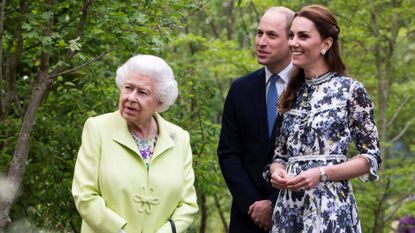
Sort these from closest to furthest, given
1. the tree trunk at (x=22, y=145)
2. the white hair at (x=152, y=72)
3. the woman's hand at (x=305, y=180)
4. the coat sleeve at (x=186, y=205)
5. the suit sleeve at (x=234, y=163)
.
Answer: the woman's hand at (x=305, y=180) → the white hair at (x=152, y=72) → the coat sleeve at (x=186, y=205) → the suit sleeve at (x=234, y=163) → the tree trunk at (x=22, y=145)

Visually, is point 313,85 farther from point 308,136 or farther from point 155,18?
point 155,18

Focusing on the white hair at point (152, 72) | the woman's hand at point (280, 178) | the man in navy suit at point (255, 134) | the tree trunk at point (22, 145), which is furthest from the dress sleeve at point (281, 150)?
the tree trunk at point (22, 145)

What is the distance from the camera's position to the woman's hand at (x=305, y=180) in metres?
3.98

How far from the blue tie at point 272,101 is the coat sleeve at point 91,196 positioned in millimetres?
1202

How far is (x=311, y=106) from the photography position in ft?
13.7

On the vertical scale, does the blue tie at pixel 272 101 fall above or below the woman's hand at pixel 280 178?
above

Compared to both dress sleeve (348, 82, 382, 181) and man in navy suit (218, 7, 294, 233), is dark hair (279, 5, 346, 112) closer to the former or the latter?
dress sleeve (348, 82, 382, 181)

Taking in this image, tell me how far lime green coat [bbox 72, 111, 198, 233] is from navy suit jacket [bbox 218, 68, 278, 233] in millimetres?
537

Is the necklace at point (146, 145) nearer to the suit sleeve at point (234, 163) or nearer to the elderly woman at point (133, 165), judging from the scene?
the elderly woman at point (133, 165)

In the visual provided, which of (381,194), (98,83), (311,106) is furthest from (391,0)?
(311,106)

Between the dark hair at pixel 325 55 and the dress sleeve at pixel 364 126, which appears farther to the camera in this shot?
the dark hair at pixel 325 55

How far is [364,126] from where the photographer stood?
409cm

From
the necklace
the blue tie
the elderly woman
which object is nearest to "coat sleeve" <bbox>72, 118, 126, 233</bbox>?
the elderly woman

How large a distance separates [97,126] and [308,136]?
114cm
